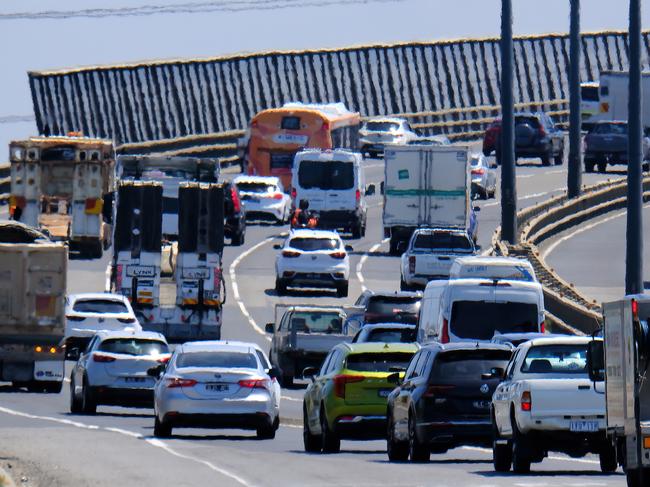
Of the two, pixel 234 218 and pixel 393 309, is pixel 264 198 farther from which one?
pixel 393 309

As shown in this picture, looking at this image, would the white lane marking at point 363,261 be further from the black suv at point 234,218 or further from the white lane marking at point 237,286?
the black suv at point 234,218

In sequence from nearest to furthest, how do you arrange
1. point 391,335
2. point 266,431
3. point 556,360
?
point 556,360, point 266,431, point 391,335

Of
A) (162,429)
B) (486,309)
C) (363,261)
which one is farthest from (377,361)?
(363,261)

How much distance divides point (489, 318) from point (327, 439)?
674cm

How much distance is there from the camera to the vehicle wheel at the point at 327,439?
27047 mm

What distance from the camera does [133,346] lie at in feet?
114

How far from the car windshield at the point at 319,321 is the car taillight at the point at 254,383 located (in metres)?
12.7

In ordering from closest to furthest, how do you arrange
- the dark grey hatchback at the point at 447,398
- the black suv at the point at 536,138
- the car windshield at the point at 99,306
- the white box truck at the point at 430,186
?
1. the dark grey hatchback at the point at 447,398
2. the car windshield at the point at 99,306
3. the white box truck at the point at 430,186
4. the black suv at the point at 536,138

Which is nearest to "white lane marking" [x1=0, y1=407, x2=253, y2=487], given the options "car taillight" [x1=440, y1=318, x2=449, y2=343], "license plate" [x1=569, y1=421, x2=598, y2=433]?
"license plate" [x1=569, y1=421, x2=598, y2=433]

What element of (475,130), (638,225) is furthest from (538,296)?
(475,130)

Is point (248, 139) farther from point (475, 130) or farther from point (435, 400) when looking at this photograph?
point (435, 400)

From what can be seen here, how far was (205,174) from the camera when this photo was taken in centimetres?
5294

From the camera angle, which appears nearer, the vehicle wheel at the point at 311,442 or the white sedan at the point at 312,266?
the vehicle wheel at the point at 311,442

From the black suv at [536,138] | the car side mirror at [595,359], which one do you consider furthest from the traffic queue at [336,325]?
the black suv at [536,138]
